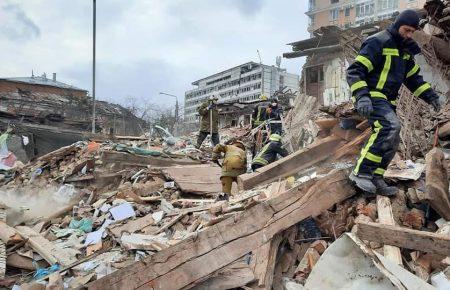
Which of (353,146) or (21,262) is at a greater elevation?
(353,146)

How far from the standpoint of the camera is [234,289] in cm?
278

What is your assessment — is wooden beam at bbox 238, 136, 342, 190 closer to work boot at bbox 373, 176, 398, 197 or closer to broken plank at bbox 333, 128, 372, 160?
broken plank at bbox 333, 128, 372, 160

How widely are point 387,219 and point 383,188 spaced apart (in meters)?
0.43

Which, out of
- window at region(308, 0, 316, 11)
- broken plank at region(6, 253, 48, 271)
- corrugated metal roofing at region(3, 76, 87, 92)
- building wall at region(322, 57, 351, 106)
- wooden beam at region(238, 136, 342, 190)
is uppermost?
window at region(308, 0, 316, 11)

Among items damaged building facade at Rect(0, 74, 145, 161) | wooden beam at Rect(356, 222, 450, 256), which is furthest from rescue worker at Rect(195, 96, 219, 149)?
wooden beam at Rect(356, 222, 450, 256)

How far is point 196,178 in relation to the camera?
6.89m

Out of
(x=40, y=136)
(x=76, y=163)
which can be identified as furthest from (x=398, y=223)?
(x=40, y=136)

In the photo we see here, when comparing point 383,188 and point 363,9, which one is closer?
point 383,188

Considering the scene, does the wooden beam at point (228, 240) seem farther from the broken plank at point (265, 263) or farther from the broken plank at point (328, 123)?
the broken plank at point (328, 123)

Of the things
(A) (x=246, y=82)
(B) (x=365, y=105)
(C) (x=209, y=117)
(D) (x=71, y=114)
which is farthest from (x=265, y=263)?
(A) (x=246, y=82)

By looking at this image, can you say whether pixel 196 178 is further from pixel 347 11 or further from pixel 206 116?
pixel 347 11

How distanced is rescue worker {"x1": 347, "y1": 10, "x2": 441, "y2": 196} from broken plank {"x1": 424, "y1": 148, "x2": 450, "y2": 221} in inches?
13.2

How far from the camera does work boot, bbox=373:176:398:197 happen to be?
11.1 feet

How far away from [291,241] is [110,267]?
1.66m
